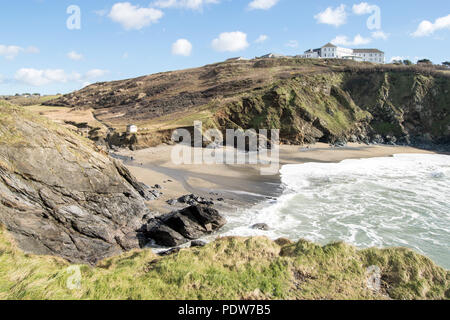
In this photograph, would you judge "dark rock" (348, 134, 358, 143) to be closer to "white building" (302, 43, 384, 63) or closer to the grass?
the grass

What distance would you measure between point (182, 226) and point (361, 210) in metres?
12.2

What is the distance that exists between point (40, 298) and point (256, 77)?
207ft

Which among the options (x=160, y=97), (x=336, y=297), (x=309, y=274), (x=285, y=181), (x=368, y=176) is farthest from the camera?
(x=160, y=97)

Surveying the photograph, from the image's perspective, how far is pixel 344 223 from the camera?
16.3 m

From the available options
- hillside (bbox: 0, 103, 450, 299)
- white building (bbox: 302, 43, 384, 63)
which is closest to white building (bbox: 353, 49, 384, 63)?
white building (bbox: 302, 43, 384, 63)

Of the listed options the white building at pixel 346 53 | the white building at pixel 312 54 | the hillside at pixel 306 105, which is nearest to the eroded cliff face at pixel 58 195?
the hillside at pixel 306 105

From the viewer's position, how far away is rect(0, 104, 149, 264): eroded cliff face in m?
10.6

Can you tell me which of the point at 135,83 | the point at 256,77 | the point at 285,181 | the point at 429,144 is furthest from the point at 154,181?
the point at 135,83

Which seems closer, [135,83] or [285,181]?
[285,181]

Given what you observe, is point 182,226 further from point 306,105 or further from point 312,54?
point 312,54

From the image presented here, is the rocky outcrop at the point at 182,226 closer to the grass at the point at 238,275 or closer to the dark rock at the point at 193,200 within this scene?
the dark rock at the point at 193,200

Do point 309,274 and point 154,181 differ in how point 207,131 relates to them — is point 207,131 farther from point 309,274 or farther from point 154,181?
point 309,274

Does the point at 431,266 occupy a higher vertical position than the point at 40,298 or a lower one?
lower
